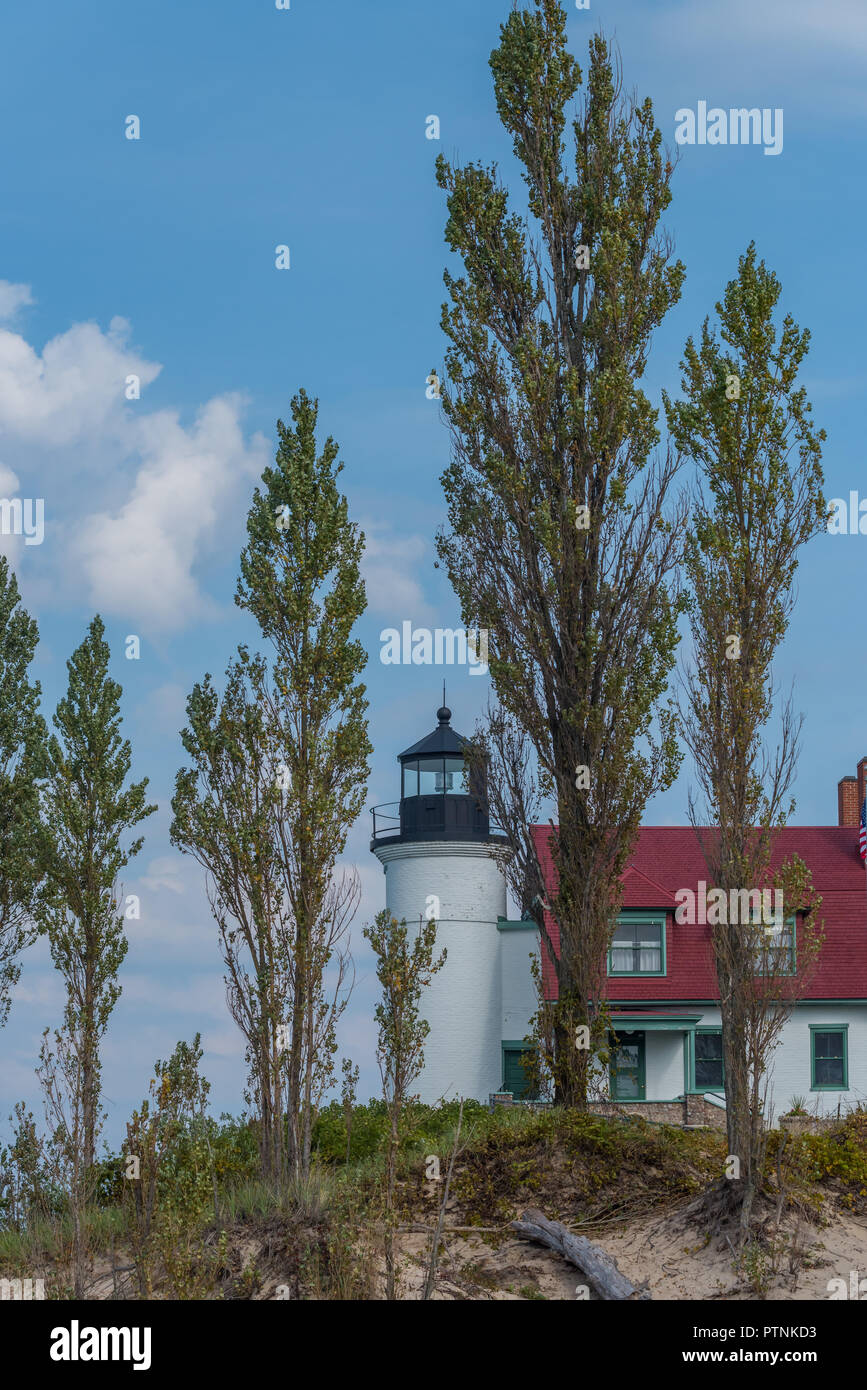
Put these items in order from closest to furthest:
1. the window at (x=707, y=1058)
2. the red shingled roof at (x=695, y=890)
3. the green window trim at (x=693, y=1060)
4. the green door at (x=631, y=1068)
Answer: the green window trim at (x=693, y=1060), the green door at (x=631, y=1068), the window at (x=707, y=1058), the red shingled roof at (x=695, y=890)

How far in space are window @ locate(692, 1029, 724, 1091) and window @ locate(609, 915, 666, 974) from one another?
1687mm

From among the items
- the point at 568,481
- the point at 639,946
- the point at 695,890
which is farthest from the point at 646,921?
the point at 568,481

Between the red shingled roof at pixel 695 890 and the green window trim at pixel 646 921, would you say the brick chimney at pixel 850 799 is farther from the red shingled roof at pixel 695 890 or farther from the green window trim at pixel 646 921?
the green window trim at pixel 646 921

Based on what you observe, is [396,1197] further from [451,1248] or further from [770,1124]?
[770,1124]

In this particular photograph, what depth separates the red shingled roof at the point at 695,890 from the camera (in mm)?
31250

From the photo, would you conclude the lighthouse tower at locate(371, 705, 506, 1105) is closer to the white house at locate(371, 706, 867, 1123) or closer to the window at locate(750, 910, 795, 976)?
the white house at locate(371, 706, 867, 1123)

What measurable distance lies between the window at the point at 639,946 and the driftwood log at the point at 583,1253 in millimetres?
16351

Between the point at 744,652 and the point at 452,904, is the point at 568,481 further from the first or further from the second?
the point at 452,904

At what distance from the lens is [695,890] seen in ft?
108

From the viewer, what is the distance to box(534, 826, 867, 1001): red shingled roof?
3125 cm

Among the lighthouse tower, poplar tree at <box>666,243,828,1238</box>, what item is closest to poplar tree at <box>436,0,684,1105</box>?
poplar tree at <box>666,243,828,1238</box>

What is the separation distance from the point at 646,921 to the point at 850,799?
853 centimetres

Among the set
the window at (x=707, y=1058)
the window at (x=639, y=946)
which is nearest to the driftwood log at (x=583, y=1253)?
the window at (x=707, y=1058)
